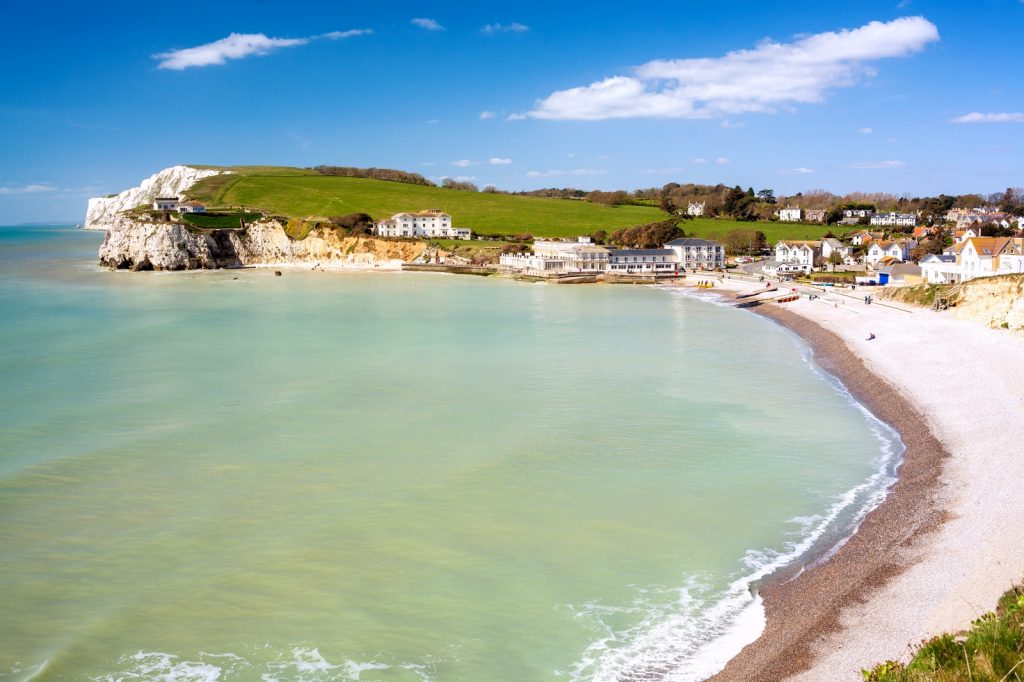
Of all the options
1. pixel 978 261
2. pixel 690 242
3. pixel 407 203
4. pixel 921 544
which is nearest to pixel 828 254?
pixel 690 242

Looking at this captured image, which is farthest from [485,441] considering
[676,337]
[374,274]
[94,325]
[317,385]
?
[374,274]

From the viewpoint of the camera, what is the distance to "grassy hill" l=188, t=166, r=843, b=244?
99594 millimetres

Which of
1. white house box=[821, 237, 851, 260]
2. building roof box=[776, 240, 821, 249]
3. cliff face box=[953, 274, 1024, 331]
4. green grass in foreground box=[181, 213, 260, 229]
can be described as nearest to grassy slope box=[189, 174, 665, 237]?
green grass in foreground box=[181, 213, 260, 229]

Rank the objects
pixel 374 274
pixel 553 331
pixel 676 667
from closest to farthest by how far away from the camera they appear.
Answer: pixel 676 667
pixel 553 331
pixel 374 274

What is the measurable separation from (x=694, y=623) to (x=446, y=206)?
108m

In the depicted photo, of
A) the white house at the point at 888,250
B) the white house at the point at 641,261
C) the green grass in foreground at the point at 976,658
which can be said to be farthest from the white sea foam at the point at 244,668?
the white house at the point at 888,250

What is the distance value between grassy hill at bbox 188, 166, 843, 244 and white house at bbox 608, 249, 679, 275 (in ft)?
63.9

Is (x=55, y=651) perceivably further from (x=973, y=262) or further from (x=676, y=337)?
(x=973, y=262)

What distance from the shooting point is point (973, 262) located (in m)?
44.9

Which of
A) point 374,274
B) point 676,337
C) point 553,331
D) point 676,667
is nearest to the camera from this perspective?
point 676,667

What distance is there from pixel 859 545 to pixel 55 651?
11.7 meters

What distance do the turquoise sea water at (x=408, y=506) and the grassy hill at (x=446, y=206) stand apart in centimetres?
7174

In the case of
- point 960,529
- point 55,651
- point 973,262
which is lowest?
point 55,651

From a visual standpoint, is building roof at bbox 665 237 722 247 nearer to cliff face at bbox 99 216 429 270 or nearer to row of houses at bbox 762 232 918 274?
row of houses at bbox 762 232 918 274
